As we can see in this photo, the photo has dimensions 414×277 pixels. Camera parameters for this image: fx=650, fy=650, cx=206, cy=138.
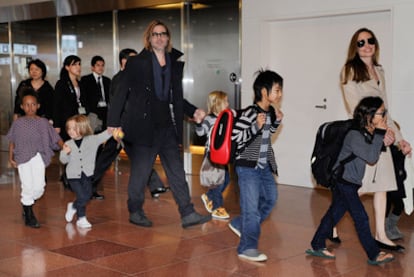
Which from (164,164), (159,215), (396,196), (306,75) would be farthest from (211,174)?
(306,75)

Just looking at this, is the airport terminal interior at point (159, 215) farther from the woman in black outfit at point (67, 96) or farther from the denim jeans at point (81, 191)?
the woman in black outfit at point (67, 96)

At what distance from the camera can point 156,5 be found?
11445 millimetres

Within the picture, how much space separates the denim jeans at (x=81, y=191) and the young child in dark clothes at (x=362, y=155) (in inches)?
106

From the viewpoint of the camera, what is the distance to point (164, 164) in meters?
6.48

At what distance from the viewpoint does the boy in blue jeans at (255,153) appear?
16.5ft

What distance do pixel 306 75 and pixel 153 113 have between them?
3.50m

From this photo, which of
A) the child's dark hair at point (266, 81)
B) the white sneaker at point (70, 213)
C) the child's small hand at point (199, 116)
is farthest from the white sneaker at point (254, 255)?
the white sneaker at point (70, 213)

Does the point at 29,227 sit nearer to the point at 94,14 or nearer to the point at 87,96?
the point at 87,96

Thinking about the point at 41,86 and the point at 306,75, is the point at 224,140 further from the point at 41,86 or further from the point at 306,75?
the point at 306,75

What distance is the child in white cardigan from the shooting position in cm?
652

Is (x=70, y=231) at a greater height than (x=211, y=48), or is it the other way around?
(x=211, y=48)

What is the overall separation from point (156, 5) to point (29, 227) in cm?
599

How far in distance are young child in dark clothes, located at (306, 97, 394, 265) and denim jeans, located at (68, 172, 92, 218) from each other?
2.69 m

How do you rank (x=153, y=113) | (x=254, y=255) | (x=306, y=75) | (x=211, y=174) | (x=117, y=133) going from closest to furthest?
(x=254, y=255) → (x=117, y=133) → (x=153, y=113) → (x=211, y=174) → (x=306, y=75)
